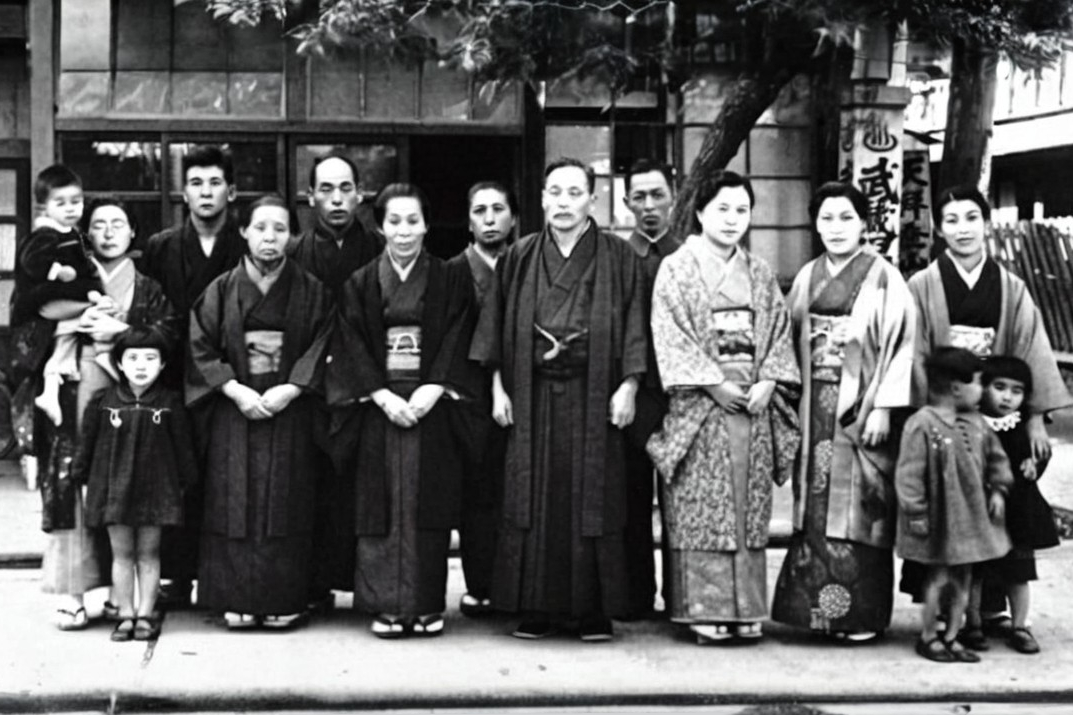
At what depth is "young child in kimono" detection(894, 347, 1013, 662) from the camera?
5.19 metres

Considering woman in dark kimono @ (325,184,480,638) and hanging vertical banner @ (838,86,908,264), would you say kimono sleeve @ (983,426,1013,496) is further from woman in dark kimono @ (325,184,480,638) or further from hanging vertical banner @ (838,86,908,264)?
hanging vertical banner @ (838,86,908,264)

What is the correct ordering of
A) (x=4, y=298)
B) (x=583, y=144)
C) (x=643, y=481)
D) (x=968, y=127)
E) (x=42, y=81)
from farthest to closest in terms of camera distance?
(x=4, y=298) < (x=583, y=144) < (x=42, y=81) < (x=968, y=127) < (x=643, y=481)

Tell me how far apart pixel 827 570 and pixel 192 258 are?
293 centimetres

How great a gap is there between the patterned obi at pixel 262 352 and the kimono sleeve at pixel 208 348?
0.09 m

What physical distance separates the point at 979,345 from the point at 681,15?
2.64 meters

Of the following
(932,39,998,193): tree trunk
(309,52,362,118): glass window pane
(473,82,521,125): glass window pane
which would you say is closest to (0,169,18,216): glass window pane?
(309,52,362,118): glass window pane

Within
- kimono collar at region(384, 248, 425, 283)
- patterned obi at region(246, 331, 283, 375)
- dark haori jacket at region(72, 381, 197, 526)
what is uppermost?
kimono collar at region(384, 248, 425, 283)

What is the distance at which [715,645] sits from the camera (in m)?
5.43

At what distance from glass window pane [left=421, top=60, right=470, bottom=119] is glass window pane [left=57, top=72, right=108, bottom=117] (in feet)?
6.76

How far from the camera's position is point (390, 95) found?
29.5ft

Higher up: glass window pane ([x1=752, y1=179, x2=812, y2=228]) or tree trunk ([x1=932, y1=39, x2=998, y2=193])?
tree trunk ([x1=932, y1=39, x2=998, y2=193])

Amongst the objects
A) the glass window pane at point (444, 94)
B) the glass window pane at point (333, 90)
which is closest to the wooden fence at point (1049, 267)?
the glass window pane at point (444, 94)

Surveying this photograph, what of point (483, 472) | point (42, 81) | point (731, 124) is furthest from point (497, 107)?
point (483, 472)

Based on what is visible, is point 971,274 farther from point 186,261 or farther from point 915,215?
point 915,215
